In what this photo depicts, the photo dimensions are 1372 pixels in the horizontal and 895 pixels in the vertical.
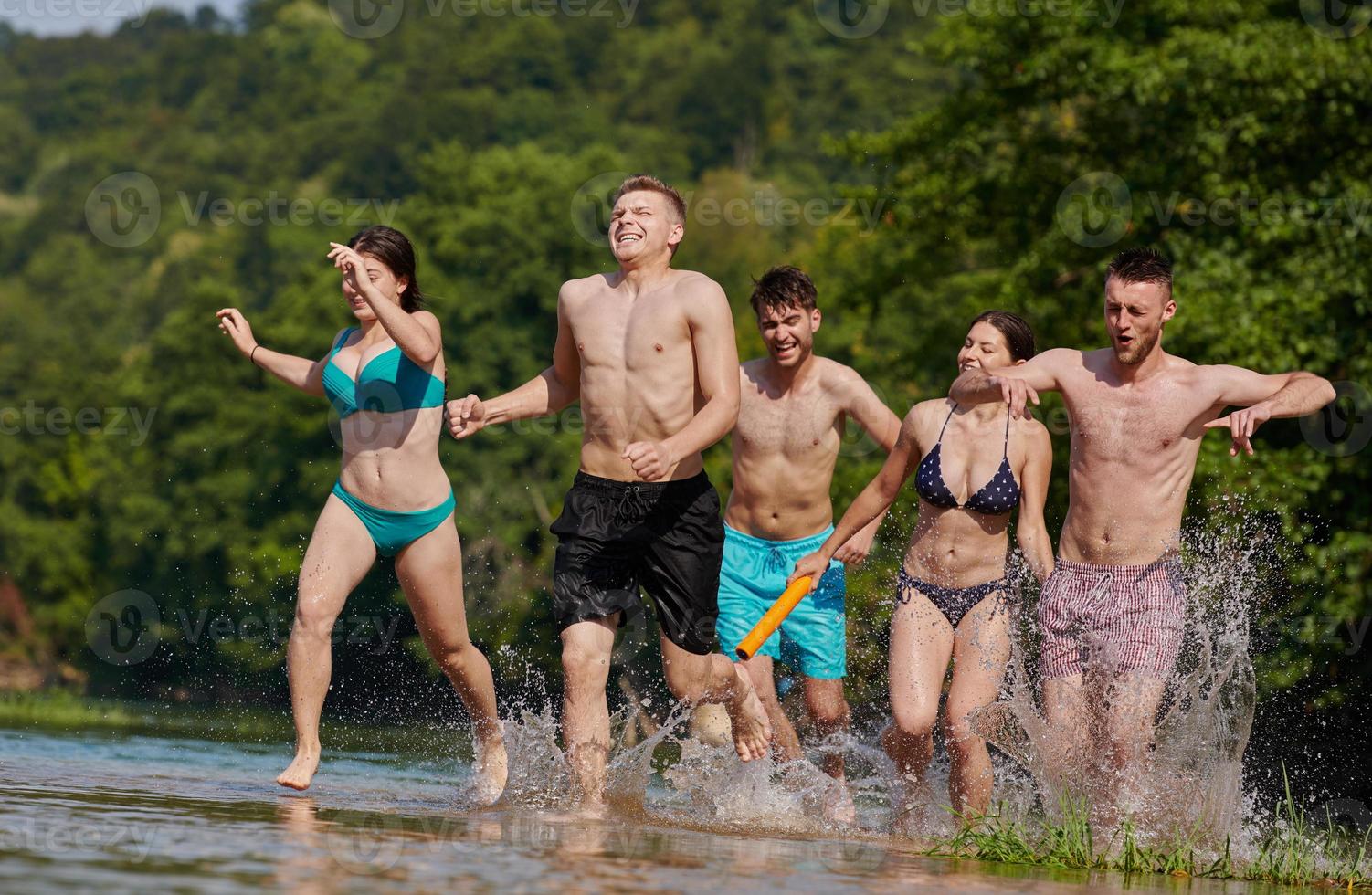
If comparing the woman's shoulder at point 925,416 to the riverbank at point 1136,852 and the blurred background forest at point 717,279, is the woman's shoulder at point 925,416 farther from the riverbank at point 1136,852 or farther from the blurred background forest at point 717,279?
the blurred background forest at point 717,279

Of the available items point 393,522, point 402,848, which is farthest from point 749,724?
point 402,848

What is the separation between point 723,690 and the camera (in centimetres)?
820

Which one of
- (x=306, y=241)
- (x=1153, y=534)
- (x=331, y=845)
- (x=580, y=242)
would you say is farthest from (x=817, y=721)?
(x=306, y=241)

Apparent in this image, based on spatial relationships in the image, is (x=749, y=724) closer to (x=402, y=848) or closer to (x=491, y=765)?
(x=491, y=765)

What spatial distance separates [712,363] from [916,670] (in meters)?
1.68

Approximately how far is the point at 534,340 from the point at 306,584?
4061 cm

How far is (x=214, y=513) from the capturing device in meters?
48.9

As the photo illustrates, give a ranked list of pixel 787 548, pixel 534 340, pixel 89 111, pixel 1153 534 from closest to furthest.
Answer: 1. pixel 1153 534
2. pixel 787 548
3. pixel 534 340
4. pixel 89 111

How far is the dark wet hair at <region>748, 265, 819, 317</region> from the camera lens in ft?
30.4

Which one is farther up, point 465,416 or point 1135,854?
point 465,416

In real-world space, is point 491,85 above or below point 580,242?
above

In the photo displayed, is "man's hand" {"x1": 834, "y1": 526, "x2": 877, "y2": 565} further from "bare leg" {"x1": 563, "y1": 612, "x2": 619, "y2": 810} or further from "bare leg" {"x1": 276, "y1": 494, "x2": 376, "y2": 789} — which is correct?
"bare leg" {"x1": 276, "y1": 494, "x2": 376, "y2": 789}

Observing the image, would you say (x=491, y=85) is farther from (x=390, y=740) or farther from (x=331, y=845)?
(x=331, y=845)

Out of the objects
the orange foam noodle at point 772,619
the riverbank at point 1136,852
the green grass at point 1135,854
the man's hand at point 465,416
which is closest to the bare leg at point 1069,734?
the riverbank at point 1136,852
